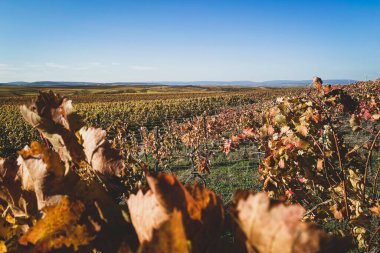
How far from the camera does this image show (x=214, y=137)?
15828mm

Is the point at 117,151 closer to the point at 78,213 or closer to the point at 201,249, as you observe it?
the point at 78,213

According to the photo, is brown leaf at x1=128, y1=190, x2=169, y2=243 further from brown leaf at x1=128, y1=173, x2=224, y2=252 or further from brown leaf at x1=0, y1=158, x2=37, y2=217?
brown leaf at x1=0, y1=158, x2=37, y2=217

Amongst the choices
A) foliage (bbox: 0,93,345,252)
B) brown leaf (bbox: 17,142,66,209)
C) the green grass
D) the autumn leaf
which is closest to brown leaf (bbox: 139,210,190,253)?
foliage (bbox: 0,93,345,252)

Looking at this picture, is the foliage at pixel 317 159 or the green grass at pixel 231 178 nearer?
the foliage at pixel 317 159

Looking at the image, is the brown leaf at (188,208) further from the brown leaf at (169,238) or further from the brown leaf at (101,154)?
the brown leaf at (101,154)

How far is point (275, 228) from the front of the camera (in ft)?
1.49

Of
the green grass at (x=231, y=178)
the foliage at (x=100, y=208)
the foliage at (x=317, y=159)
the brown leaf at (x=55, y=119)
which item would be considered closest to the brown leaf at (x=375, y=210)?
the foliage at (x=317, y=159)

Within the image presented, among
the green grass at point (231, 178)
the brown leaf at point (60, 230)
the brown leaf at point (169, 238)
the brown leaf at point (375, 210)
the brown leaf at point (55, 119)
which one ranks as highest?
the brown leaf at point (55, 119)

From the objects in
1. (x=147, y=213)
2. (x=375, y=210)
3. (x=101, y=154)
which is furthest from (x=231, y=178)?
(x=147, y=213)

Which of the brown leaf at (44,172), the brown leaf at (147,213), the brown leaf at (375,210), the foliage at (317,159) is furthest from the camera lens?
the foliage at (317,159)

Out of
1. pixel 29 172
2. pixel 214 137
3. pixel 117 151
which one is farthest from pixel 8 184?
pixel 214 137

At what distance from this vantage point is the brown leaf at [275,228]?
43cm

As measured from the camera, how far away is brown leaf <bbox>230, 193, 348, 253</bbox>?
0.43 metres

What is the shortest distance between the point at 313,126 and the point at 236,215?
257 centimetres
